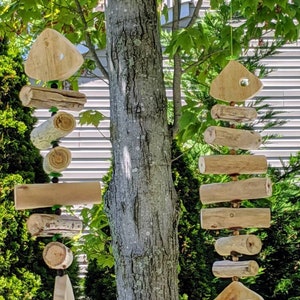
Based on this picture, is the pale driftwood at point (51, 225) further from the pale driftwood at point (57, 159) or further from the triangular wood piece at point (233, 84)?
the triangular wood piece at point (233, 84)

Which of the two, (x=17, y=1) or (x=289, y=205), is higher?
(x=17, y=1)

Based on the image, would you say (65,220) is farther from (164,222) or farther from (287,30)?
(287,30)

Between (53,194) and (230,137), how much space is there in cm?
71

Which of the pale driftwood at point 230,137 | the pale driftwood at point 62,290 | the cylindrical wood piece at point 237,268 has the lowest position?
the pale driftwood at point 62,290

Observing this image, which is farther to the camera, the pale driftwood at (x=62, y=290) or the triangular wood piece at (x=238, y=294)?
the triangular wood piece at (x=238, y=294)

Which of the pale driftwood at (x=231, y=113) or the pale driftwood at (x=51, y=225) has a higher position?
the pale driftwood at (x=231, y=113)

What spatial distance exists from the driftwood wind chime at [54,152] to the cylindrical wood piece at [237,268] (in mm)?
604

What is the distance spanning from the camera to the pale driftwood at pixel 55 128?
2158 mm

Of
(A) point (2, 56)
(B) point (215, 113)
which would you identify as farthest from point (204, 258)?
(B) point (215, 113)

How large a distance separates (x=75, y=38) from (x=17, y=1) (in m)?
0.40

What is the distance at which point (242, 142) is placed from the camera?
2.50 m

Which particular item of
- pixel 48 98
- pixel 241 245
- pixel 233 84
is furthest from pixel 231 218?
pixel 48 98

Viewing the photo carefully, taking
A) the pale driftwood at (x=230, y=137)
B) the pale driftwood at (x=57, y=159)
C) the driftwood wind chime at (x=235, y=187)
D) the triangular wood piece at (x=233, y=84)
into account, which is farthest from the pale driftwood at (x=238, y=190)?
the pale driftwood at (x=57, y=159)

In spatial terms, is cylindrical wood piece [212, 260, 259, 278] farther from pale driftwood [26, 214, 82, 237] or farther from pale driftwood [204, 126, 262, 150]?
pale driftwood [26, 214, 82, 237]
